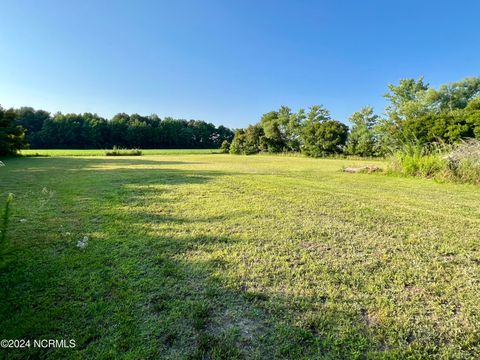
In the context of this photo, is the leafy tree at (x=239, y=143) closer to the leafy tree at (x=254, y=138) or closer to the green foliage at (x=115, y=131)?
the leafy tree at (x=254, y=138)

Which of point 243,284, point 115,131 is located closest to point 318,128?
point 243,284

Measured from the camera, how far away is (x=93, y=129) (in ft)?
165

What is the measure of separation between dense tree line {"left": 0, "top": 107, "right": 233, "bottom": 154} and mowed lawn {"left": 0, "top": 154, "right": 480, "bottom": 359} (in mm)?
54278

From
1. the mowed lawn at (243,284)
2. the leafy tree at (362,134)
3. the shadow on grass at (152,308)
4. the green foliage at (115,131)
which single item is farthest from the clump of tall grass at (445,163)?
the green foliage at (115,131)

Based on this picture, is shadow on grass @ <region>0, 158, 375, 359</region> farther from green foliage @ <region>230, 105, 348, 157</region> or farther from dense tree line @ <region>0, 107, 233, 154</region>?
dense tree line @ <region>0, 107, 233, 154</region>

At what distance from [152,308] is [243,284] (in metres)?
0.71

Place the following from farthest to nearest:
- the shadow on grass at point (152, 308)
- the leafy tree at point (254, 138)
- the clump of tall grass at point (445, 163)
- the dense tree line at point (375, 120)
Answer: the leafy tree at point (254, 138) < the dense tree line at point (375, 120) < the clump of tall grass at point (445, 163) < the shadow on grass at point (152, 308)

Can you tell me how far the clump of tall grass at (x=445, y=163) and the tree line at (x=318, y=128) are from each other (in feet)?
5.93

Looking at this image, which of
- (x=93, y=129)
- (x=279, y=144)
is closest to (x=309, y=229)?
(x=279, y=144)

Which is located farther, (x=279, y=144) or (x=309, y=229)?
(x=279, y=144)

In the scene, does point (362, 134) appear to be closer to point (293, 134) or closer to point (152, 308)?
point (293, 134)

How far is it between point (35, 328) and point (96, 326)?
0.36m

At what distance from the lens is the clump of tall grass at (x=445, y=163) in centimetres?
689

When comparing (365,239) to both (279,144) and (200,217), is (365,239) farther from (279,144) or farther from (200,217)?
(279,144)
